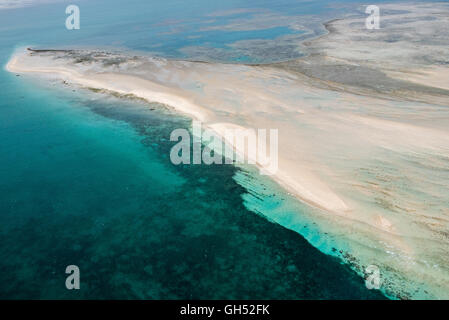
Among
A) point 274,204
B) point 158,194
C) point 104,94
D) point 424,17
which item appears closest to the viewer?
point 274,204

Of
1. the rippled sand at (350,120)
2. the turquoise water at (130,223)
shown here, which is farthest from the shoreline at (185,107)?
the turquoise water at (130,223)

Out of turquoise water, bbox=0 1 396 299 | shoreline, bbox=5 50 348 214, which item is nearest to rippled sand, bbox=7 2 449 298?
shoreline, bbox=5 50 348 214

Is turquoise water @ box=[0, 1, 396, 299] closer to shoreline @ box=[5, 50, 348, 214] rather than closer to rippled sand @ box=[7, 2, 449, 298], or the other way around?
shoreline @ box=[5, 50, 348, 214]

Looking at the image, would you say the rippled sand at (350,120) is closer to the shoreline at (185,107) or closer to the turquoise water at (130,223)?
the shoreline at (185,107)

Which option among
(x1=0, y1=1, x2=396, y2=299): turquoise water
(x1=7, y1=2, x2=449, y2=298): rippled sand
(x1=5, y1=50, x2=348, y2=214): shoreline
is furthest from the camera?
(x1=5, y1=50, x2=348, y2=214): shoreline

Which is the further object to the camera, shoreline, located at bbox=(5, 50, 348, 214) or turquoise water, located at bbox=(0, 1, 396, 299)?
shoreline, located at bbox=(5, 50, 348, 214)

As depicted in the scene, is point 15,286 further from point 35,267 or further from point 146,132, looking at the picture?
point 146,132

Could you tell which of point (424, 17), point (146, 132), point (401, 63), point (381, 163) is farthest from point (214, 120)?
point (424, 17)
